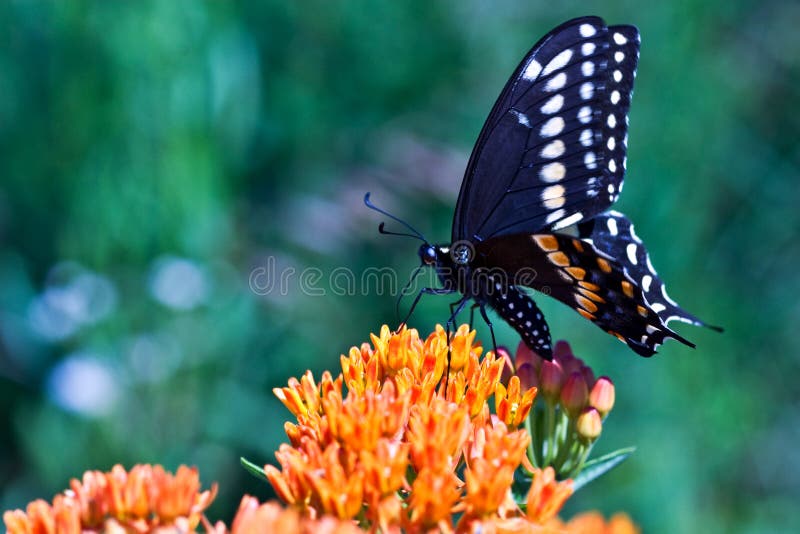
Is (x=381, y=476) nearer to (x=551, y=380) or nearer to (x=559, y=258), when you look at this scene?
(x=551, y=380)

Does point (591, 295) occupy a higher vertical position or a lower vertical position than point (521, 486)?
higher

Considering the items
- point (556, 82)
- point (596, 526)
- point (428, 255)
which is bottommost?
point (596, 526)

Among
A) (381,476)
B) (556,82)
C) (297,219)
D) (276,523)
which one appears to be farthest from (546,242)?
(297,219)

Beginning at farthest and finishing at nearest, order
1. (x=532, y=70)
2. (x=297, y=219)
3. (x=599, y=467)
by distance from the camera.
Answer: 1. (x=297, y=219)
2. (x=532, y=70)
3. (x=599, y=467)

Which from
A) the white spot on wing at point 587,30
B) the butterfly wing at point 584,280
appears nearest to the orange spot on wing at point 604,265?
the butterfly wing at point 584,280

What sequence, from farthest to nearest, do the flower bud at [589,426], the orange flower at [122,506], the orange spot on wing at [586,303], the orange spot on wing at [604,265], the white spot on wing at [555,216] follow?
the white spot on wing at [555,216]
the orange spot on wing at [586,303]
the orange spot on wing at [604,265]
the flower bud at [589,426]
the orange flower at [122,506]

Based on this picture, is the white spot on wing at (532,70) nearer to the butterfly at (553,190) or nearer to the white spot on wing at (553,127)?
the butterfly at (553,190)

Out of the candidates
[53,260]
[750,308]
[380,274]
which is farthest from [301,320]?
[750,308]

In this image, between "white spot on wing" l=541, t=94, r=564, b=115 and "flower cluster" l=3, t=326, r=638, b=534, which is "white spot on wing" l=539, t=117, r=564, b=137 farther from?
"flower cluster" l=3, t=326, r=638, b=534
